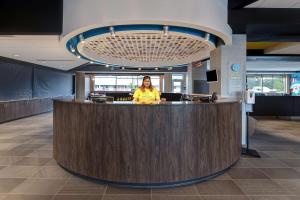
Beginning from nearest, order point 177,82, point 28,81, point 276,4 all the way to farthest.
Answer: point 276,4 < point 28,81 < point 177,82

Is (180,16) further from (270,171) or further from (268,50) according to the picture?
(268,50)

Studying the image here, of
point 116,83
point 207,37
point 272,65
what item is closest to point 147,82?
point 207,37

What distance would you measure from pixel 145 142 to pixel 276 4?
3.97 metres

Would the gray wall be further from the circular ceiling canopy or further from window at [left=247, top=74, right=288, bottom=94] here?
window at [left=247, top=74, right=288, bottom=94]

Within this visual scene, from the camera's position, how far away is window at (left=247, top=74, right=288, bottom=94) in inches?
884

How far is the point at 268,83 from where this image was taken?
74.4 ft

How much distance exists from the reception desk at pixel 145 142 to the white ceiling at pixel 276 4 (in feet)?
→ 8.54

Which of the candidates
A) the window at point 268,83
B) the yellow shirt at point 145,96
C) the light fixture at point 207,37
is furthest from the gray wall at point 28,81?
the window at point 268,83

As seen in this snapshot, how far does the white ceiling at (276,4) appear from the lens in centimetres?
467

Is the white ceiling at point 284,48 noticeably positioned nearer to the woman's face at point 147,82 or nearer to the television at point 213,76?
the television at point 213,76

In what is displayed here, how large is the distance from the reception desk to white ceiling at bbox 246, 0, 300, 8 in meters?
2.60

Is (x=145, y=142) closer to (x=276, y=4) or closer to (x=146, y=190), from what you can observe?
(x=146, y=190)

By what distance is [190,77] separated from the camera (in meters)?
11.9

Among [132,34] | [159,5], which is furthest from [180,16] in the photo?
[132,34]
